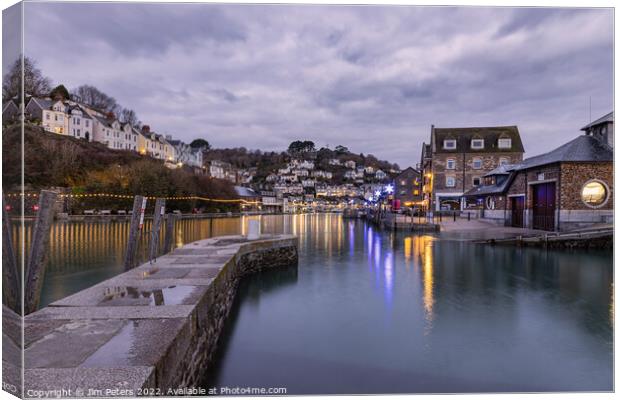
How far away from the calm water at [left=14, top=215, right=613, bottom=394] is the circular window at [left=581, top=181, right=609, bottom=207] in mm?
8039

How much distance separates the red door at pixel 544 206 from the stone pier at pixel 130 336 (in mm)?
23971

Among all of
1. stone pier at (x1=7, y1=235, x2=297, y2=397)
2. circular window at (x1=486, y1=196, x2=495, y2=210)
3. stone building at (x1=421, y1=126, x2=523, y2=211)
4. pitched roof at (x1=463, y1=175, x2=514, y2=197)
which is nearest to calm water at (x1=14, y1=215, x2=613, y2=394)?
stone pier at (x1=7, y1=235, x2=297, y2=397)

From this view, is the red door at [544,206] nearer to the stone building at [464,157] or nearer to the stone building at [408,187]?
the stone building at [464,157]

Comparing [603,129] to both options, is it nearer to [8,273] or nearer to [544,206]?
[544,206]

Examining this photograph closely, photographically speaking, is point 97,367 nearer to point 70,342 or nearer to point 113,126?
point 70,342

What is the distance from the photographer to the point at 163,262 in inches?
412

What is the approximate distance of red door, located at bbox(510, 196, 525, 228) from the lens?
29.2 m

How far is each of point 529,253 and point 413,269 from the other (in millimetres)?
8139

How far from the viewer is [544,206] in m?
25.7

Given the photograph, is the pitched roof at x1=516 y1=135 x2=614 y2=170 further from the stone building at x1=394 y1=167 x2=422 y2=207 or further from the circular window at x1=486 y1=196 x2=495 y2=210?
the stone building at x1=394 y1=167 x2=422 y2=207

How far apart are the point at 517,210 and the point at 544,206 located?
14.1ft

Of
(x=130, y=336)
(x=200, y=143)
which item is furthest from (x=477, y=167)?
(x=200, y=143)

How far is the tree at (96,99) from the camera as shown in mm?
104375

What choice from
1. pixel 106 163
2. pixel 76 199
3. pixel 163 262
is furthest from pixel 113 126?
pixel 163 262
